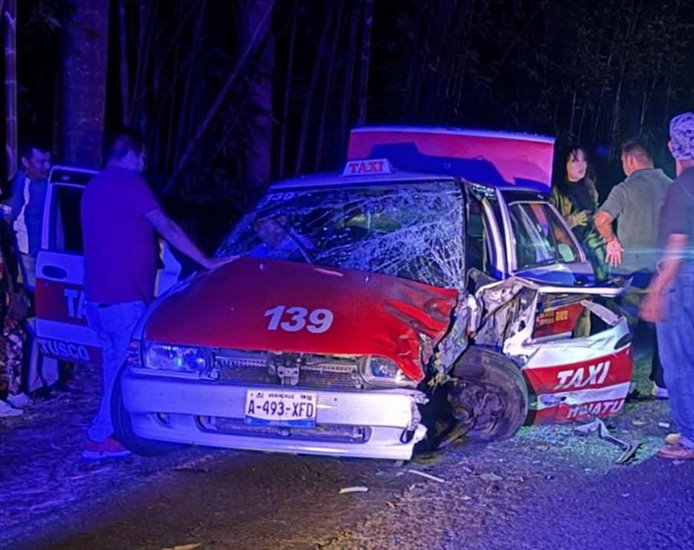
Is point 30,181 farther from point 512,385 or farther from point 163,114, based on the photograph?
point 163,114

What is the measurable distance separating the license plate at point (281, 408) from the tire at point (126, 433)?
2.34 feet

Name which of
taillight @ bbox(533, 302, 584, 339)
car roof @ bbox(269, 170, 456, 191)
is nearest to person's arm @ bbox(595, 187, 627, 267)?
taillight @ bbox(533, 302, 584, 339)

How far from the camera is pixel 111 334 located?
593 centimetres

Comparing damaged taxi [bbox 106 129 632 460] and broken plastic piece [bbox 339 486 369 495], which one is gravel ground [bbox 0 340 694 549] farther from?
damaged taxi [bbox 106 129 632 460]

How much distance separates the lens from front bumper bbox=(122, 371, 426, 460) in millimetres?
5035

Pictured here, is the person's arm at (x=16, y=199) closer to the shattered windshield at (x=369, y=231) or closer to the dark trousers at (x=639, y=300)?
the shattered windshield at (x=369, y=231)

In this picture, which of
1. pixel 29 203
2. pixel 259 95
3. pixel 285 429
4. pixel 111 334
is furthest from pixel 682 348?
pixel 259 95

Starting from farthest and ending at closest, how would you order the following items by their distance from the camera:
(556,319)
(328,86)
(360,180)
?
(328,86) → (360,180) → (556,319)

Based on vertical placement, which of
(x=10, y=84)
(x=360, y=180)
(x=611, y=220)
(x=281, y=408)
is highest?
(x=10, y=84)

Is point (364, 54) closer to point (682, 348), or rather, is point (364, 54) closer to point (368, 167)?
point (368, 167)

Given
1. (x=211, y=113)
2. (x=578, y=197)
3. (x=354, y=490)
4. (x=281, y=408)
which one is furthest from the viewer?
(x=211, y=113)

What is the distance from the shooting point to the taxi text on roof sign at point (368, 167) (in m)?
6.70

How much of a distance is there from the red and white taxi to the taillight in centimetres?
1

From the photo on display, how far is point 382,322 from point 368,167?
1702mm
